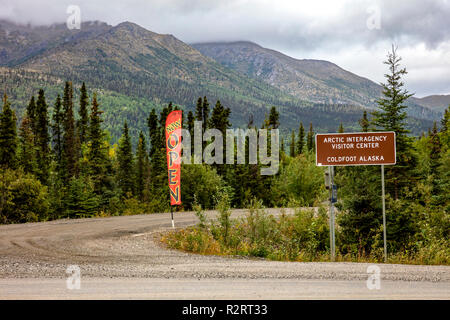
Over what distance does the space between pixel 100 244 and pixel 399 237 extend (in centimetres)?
1250

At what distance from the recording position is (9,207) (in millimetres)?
35750

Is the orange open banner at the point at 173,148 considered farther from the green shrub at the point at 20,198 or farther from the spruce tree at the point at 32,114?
the spruce tree at the point at 32,114

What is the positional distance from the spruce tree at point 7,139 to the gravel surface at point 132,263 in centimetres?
3061

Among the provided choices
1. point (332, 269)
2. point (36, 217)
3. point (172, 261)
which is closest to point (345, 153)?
point (332, 269)

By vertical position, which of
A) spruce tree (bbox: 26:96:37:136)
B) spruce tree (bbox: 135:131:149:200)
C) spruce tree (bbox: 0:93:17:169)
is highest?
spruce tree (bbox: 26:96:37:136)

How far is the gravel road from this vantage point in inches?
284

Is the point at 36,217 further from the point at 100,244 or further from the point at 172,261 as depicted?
the point at 172,261

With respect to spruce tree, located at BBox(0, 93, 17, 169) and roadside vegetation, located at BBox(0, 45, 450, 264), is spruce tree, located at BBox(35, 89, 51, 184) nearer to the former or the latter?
roadside vegetation, located at BBox(0, 45, 450, 264)

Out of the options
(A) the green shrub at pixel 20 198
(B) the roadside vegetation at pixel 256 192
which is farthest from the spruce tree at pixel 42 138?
(A) the green shrub at pixel 20 198

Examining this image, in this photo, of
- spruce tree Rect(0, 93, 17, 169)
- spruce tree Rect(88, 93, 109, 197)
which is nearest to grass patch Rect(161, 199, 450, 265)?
spruce tree Rect(0, 93, 17, 169)

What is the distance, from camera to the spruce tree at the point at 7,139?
44.4m

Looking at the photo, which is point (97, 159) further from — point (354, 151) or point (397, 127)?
point (354, 151)

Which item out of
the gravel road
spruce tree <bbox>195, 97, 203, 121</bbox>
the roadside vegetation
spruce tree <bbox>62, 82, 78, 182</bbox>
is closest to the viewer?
the gravel road

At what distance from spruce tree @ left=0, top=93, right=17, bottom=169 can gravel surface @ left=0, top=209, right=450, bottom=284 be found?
100 ft
